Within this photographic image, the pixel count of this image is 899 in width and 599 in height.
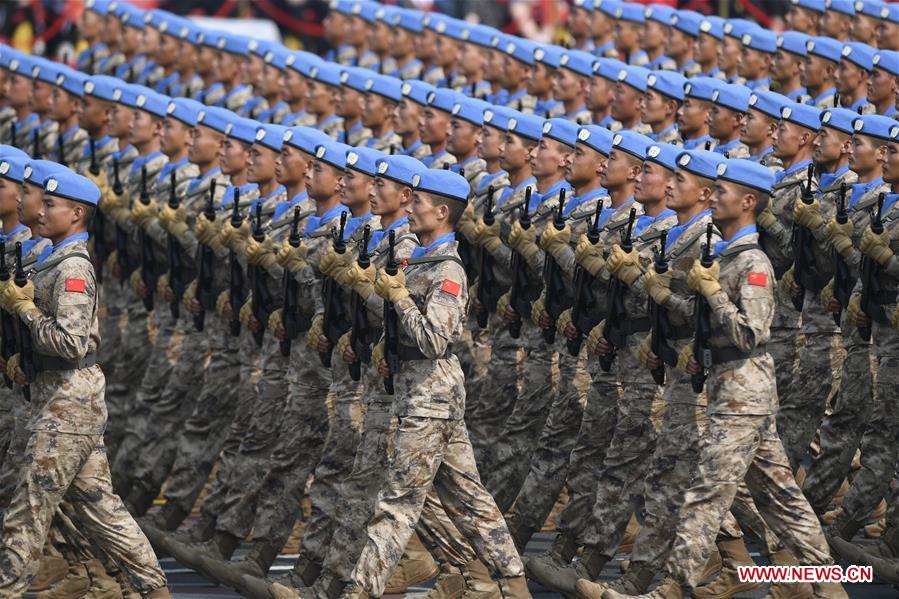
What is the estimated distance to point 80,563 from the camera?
1138cm

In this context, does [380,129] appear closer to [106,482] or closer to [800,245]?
[800,245]

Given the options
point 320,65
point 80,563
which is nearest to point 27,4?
point 320,65

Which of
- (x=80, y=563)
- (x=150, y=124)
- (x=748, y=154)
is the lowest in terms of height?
(x=80, y=563)

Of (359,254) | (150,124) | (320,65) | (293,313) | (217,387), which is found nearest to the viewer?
(359,254)

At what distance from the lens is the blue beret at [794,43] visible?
49.5ft

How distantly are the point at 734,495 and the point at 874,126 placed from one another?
2818 millimetres

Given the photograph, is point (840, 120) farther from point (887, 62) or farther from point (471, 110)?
point (471, 110)

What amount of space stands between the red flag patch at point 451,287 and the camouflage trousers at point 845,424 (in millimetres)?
2776

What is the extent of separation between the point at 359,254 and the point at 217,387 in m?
2.18

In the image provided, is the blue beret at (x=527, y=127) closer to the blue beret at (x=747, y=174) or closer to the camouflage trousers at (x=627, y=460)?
the camouflage trousers at (x=627, y=460)

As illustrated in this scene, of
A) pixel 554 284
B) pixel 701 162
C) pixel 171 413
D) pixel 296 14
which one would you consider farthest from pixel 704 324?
pixel 296 14

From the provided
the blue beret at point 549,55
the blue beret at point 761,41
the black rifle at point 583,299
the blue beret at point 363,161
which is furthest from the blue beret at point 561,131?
the blue beret at point 761,41

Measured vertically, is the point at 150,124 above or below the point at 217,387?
above

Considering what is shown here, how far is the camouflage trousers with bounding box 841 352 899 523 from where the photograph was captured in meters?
11.7
